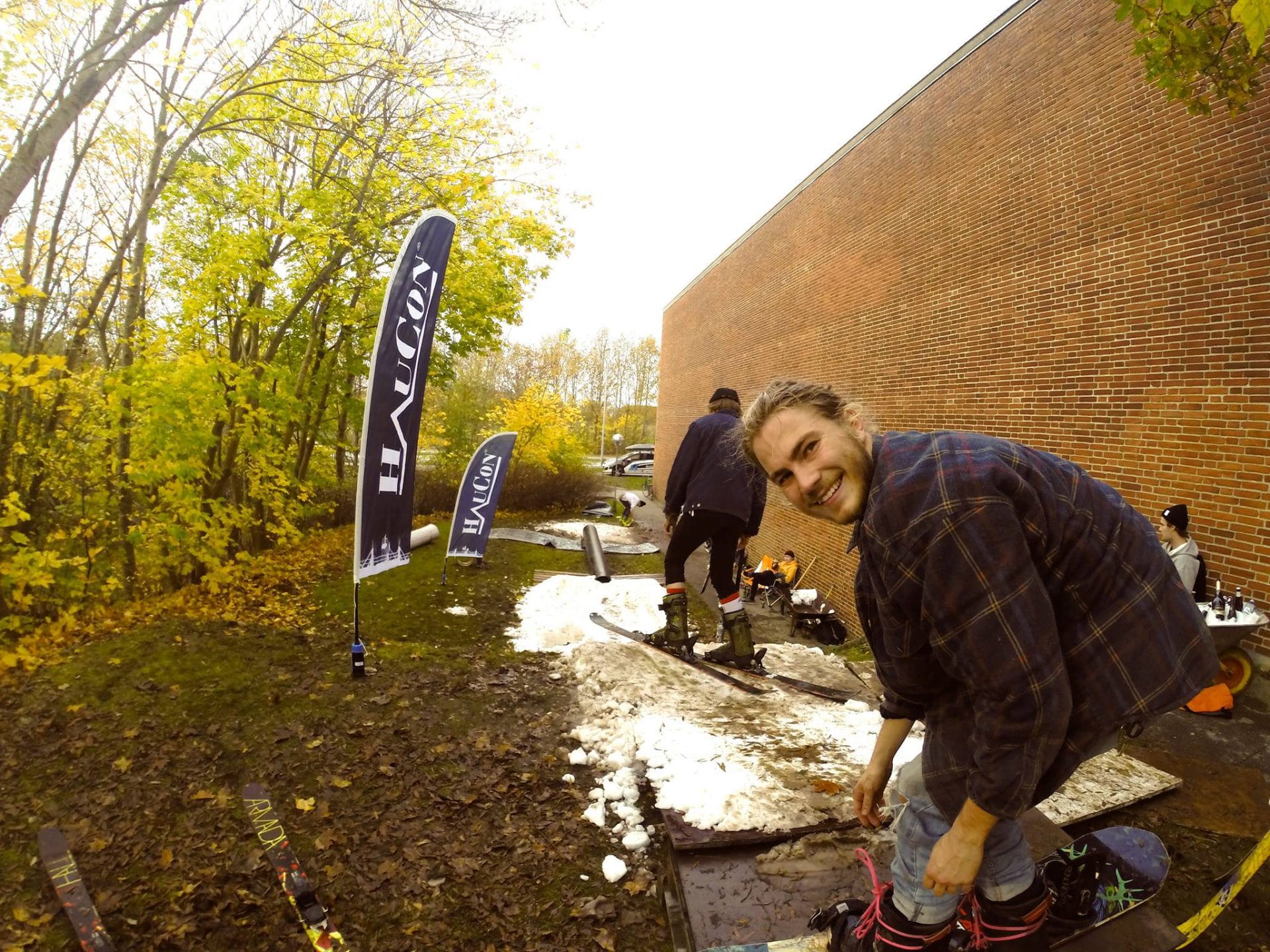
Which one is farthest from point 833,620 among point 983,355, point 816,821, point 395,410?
point 395,410

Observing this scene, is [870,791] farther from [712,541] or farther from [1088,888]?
[712,541]

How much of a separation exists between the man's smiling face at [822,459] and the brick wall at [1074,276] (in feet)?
16.4

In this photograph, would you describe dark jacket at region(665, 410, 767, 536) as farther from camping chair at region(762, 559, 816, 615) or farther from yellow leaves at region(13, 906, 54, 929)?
camping chair at region(762, 559, 816, 615)

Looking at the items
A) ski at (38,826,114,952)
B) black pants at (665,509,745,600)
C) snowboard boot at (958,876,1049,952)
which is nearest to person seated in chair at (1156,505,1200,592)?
black pants at (665,509,745,600)

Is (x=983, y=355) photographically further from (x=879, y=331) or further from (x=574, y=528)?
(x=574, y=528)

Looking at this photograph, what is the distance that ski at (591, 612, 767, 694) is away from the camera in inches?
172

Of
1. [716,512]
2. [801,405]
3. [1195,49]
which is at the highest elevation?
[1195,49]

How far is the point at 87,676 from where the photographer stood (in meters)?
4.57

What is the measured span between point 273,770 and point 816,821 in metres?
2.99

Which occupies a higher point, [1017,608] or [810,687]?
[1017,608]

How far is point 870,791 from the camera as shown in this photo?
187 centimetres

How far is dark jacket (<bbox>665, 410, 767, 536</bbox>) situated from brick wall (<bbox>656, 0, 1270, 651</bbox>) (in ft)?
11.3

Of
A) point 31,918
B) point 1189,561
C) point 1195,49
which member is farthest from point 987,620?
point 1189,561

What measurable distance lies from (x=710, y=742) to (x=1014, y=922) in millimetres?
1906
